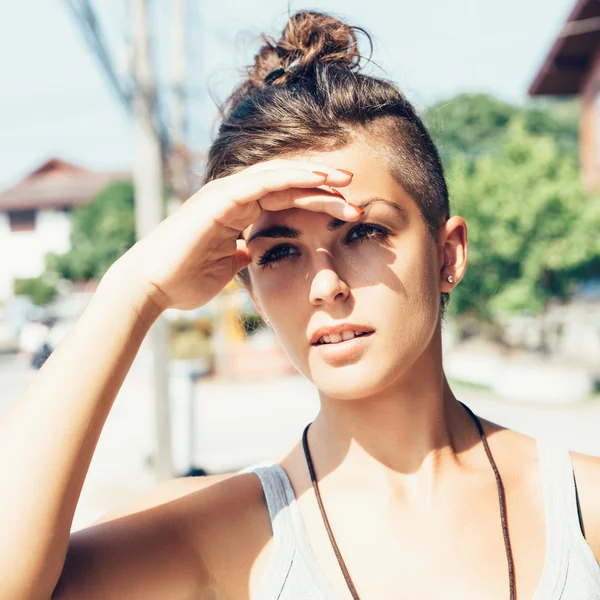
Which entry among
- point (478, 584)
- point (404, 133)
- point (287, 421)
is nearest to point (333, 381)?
point (478, 584)

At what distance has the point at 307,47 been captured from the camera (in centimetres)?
158

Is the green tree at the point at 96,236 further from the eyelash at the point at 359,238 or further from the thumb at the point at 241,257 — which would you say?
the eyelash at the point at 359,238

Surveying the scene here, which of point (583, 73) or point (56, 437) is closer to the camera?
point (56, 437)

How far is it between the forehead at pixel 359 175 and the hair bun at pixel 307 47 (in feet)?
0.84

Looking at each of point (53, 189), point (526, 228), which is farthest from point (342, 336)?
point (53, 189)

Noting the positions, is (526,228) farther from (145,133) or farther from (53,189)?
Answer: (53,189)

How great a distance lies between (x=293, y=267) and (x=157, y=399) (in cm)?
423

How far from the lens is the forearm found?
3.53 feet

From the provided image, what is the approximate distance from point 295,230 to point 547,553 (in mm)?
799

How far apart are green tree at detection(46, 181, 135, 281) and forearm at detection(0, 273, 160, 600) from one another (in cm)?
2856

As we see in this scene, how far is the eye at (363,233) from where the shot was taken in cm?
136

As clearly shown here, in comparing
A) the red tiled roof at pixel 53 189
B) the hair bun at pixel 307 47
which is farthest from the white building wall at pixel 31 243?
the hair bun at pixel 307 47

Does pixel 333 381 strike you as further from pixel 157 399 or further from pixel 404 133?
pixel 157 399

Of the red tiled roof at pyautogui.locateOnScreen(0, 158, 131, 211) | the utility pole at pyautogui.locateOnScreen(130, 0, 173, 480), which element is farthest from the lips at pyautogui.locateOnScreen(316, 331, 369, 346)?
the red tiled roof at pyautogui.locateOnScreen(0, 158, 131, 211)
